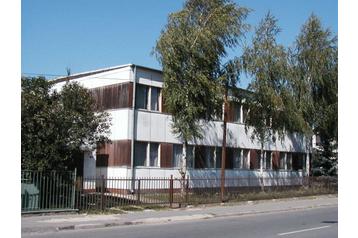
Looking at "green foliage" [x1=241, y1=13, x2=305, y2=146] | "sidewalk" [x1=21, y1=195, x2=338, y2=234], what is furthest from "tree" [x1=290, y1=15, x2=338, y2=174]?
"sidewalk" [x1=21, y1=195, x2=338, y2=234]

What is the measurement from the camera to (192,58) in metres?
22.9

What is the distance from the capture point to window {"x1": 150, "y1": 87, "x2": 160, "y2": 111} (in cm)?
2670

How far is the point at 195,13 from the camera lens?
2377cm

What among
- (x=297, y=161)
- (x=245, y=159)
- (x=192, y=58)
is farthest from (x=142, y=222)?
(x=297, y=161)

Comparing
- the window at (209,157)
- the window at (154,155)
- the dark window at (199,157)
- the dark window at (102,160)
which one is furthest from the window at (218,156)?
the dark window at (102,160)

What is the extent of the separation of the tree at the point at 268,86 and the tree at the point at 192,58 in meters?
2.71

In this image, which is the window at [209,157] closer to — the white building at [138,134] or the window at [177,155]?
the white building at [138,134]

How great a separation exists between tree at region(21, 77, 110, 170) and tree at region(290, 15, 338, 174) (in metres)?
17.0

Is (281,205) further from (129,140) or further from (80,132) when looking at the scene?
(80,132)

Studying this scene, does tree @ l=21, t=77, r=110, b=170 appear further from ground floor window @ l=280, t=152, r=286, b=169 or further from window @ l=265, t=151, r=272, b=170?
ground floor window @ l=280, t=152, r=286, b=169

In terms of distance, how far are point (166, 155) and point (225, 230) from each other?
44.6 feet
